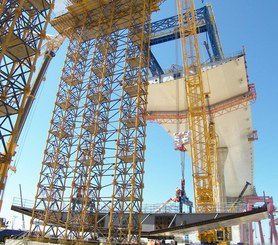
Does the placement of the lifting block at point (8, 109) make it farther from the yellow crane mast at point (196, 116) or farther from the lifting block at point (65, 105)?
the yellow crane mast at point (196, 116)

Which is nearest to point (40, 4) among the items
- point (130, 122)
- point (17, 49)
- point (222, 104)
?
point (17, 49)

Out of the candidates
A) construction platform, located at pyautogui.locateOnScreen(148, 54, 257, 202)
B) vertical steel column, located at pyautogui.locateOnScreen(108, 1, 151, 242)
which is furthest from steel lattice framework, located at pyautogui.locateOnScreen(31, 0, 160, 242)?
construction platform, located at pyautogui.locateOnScreen(148, 54, 257, 202)

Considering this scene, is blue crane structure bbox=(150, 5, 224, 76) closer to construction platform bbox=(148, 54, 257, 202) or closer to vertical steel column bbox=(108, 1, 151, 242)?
construction platform bbox=(148, 54, 257, 202)

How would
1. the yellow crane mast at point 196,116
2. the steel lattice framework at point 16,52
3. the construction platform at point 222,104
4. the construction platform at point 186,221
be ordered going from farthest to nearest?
the construction platform at point 222,104
the yellow crane mast at point 196,116
the construction platform at point 186,221
the steel lattice framework at point 16,52

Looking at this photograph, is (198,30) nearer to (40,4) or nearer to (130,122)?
(130,122)

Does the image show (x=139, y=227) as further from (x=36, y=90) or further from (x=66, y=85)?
(x=36, y=90)

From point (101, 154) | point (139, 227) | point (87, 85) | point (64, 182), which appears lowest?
point (139, 227)

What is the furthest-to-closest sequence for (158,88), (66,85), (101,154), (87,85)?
1. (158,88)
2. (66,85)
3. (87,85)
4. (101,154)

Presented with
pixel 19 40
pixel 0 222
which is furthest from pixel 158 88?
pixel 19 40

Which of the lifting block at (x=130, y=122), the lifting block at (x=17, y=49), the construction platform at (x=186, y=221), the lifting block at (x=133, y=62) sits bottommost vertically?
the construction platform at (x=186, y=221)

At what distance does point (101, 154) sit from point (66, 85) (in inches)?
357

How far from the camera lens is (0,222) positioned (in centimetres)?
3969

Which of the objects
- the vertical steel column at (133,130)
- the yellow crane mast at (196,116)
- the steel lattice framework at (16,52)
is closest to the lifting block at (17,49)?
the steel lattice framework at (16,52)

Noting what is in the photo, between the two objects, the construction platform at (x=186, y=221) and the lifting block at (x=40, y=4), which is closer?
the lifting block at (x=40, y=4)
